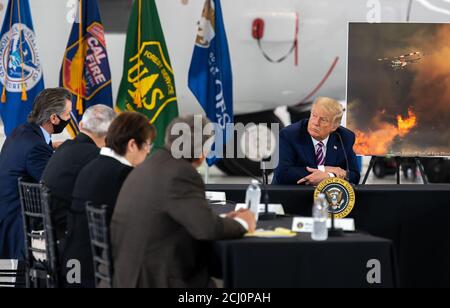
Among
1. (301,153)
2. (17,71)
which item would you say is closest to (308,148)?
(301,153)

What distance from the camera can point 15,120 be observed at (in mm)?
7938

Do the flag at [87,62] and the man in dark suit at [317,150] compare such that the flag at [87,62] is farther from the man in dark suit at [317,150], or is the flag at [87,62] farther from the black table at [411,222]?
the black table at [411,222]

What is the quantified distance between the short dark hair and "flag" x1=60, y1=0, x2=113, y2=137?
3.71 meters

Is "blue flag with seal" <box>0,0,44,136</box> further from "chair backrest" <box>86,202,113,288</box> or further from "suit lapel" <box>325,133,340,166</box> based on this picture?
"chair backrest" <box>86,202,113,288</box>

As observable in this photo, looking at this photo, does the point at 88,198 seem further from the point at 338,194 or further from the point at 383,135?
the point at 383,135

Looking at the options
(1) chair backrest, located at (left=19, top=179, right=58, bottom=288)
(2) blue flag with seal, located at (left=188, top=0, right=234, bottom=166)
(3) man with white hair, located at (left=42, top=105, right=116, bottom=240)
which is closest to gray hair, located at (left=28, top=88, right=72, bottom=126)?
(3) man with white hair, located at (left=42, top=105, right=116, bottom=240)

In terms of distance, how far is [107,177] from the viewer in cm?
423

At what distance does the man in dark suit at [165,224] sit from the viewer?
374 centimetres

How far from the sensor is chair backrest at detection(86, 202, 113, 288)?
3.80 m

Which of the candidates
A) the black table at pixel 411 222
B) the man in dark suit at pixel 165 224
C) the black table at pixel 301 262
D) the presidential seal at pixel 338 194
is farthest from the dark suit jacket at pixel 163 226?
the black table at pixel 411 222

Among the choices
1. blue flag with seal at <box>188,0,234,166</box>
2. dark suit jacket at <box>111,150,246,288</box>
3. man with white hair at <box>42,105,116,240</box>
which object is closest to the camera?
dark suit jacket at <box>111,150,246,288</box>

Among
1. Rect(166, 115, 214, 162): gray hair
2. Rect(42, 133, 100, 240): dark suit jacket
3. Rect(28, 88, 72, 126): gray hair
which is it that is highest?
Rect(28, 88, 72, 126): gray hair

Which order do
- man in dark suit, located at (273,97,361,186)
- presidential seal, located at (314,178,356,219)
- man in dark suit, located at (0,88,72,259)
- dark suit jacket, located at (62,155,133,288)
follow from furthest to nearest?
man in dark suit, located at (273,97,361,186), man in dark suit, located at (0,88,72,259), presidential seal, located at (314,178,356,219), dark suit jacket, located at (62,155,133,288)
